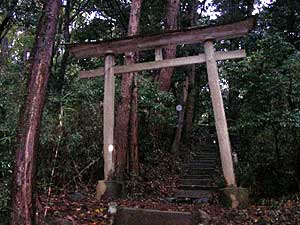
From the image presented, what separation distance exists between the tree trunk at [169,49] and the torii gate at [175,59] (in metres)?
4.59

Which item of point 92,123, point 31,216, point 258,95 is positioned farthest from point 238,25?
point 31,216

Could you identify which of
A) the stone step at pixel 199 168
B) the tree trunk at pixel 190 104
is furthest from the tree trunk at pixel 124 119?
the tree trunk at pixel 190 104

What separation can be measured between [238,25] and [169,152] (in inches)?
281

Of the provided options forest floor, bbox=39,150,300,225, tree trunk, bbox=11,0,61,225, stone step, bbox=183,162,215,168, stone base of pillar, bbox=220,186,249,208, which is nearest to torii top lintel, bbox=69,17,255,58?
tree trunk, bbox=11,0,61,225

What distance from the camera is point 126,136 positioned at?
9344mm

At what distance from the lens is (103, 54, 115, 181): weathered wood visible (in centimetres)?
765

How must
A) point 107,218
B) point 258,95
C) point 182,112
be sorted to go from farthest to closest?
point 182,112 → point 258,95 → point 107,218

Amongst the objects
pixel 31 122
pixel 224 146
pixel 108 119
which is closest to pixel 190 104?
pixel 108 119

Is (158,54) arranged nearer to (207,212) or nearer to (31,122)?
(207,212)

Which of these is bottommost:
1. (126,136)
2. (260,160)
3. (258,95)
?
(260,160)

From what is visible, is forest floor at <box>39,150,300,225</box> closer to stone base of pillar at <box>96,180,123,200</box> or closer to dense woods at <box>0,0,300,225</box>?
dense woods at <box>0,0,300,225</box>

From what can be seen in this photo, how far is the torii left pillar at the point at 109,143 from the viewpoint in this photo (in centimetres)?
745

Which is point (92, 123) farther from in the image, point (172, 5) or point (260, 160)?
point (172, 5)

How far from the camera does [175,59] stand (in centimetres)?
782
